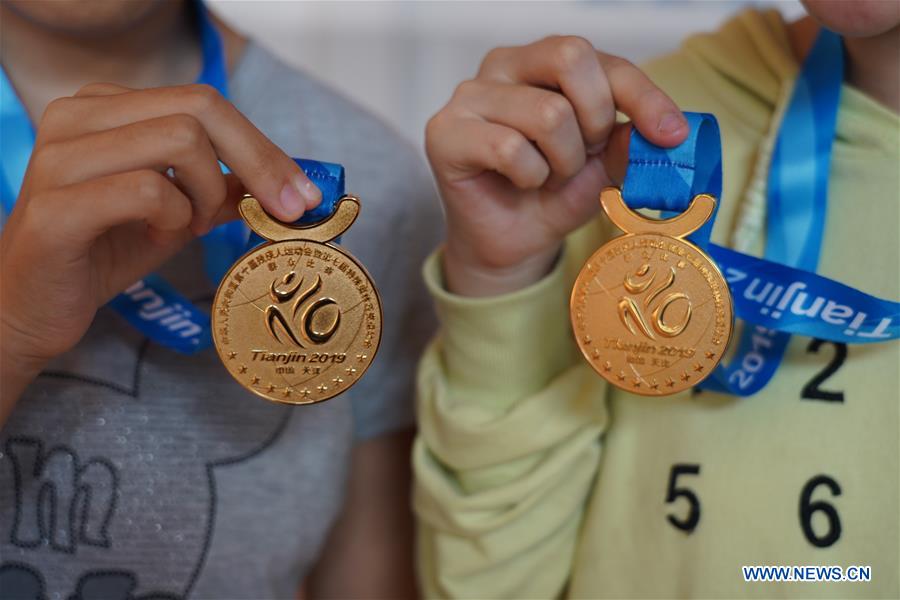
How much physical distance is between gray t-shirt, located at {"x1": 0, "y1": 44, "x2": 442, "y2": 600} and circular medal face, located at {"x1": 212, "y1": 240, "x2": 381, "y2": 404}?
0.21 m

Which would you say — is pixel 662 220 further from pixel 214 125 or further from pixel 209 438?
pixel 209 438

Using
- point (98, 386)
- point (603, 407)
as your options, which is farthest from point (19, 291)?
point (603, 407)

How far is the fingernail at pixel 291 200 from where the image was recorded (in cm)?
69

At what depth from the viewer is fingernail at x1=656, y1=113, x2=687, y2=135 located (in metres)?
0.75

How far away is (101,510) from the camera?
0.83 meters

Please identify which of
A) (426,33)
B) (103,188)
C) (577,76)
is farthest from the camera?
(426,33)

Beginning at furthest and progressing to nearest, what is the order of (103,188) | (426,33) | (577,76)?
(426,33)
(577,76)
(103,188)

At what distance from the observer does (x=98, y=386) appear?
0.87 m

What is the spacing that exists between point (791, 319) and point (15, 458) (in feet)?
2.10

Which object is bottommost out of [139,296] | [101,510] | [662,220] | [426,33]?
[101,510]

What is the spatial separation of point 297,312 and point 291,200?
81mm

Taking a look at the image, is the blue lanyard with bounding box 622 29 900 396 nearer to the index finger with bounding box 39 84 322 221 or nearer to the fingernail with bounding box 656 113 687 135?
the fingernail with bounding box 656 113 687 135

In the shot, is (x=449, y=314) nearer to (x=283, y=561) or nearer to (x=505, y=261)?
(x=505, y=261)

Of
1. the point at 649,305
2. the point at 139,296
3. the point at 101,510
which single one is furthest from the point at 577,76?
the point at 101,510
